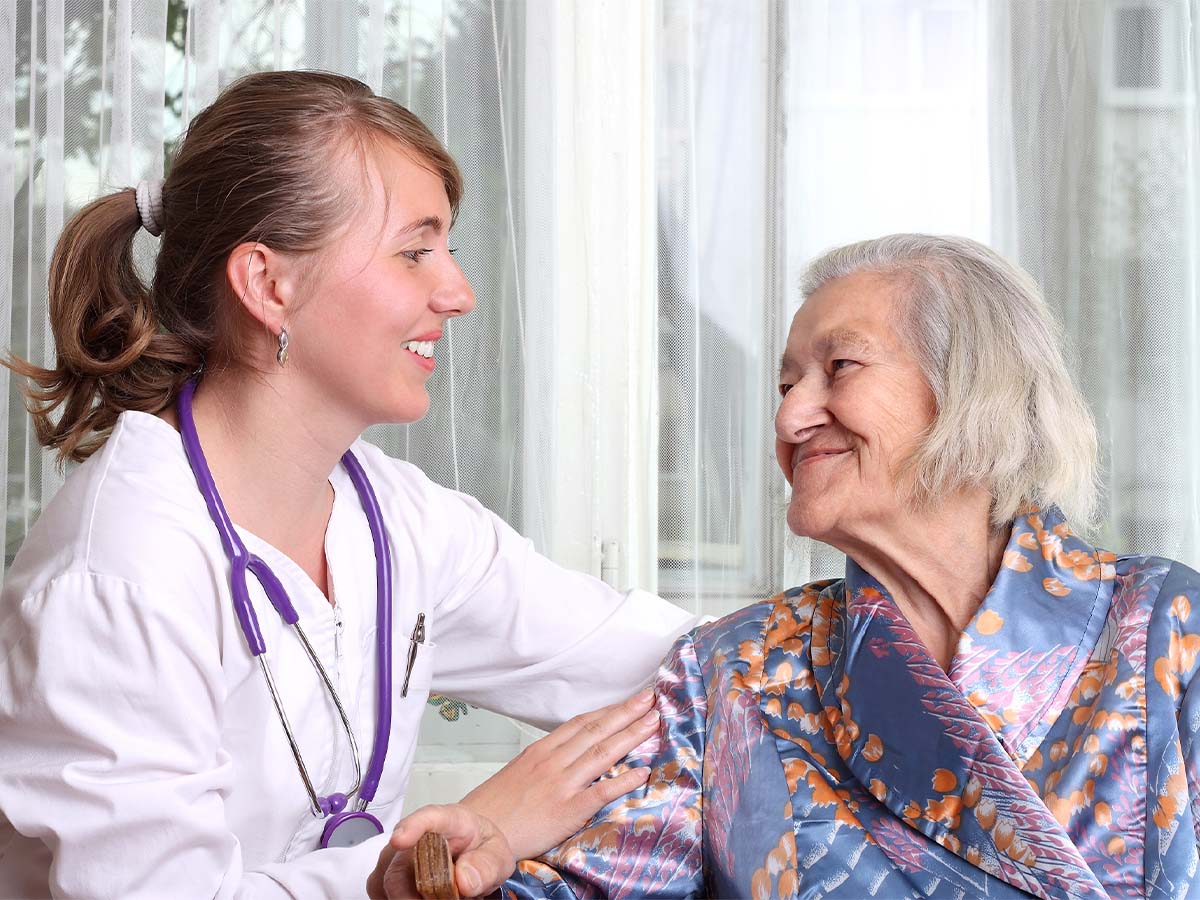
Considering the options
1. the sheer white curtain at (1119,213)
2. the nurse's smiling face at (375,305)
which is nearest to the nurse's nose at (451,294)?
the nurse's smiling face at (375,305)

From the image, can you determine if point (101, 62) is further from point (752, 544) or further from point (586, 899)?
point (586, 899)

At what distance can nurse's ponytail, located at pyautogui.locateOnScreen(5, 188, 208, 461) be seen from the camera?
1467 millimetres

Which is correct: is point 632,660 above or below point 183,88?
below

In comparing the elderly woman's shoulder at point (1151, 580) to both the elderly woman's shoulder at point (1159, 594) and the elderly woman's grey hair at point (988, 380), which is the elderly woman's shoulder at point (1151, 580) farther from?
the elderly woman's grey hair at point (988, 380)

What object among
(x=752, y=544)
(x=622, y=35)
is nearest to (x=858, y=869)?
(x=752, y=544)

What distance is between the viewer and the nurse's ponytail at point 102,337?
1467 millimetres

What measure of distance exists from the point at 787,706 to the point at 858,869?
0.19 metres

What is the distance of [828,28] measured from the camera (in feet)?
6.84

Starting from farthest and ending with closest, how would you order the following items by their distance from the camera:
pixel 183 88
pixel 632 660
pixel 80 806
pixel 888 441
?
pixel 183 88 → pixel 632 660 → pixel 888 441 → pixel 80 806

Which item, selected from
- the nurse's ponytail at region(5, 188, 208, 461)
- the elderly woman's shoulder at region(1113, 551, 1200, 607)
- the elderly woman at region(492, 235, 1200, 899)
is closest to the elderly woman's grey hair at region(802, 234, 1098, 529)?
the elderly woman at region(492, 235, 1200, 899)

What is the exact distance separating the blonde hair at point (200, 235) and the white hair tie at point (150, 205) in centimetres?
1

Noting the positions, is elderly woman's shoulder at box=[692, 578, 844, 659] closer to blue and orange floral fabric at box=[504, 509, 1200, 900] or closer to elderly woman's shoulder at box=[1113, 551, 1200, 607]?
blue and orange floral fabric at box=[504, 509, 1200, 900]

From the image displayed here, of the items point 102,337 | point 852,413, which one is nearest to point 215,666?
point 102,337

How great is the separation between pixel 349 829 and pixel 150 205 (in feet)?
2.56
